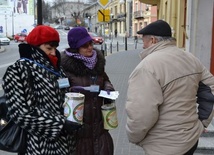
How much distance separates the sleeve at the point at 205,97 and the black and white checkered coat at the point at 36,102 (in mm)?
1116

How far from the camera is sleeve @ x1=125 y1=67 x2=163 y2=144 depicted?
2312mm

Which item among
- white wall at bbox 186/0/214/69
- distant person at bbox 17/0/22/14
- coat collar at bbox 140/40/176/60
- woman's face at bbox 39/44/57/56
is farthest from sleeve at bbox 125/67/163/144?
distant person at bbox 17/0/22/14

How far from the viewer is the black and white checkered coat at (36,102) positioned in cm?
229

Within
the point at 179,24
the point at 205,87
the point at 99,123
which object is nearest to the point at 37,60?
the point at 99,123

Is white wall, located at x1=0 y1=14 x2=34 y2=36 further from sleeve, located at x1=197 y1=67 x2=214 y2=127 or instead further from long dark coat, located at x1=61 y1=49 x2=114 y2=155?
sleeve, located at x1=197 y1=67 x2=214 y2=127

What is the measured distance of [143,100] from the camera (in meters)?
2.31

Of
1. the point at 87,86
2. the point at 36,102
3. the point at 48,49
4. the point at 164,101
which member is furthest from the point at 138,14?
the point at 36,102

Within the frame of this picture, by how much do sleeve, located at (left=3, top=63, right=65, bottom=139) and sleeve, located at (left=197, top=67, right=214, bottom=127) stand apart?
3.84 ft

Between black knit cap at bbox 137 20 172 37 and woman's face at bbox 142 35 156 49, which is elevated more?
black knit cap at bbox 137 20 172 37

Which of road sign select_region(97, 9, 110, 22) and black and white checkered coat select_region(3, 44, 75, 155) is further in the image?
road sign select_region(97, 9, 110, 22)

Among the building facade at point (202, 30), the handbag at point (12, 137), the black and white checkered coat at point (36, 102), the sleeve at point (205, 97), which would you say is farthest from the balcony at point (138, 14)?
the handbag at point (12, 137)

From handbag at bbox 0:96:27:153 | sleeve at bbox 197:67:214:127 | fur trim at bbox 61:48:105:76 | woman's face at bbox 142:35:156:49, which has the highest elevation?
woman's face at bbox 142:35:156:49

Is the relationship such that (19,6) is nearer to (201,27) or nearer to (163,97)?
(201,27)

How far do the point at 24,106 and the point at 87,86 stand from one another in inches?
26.5
